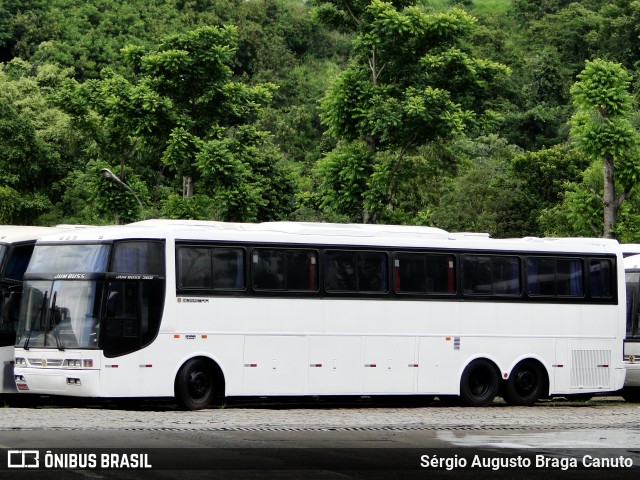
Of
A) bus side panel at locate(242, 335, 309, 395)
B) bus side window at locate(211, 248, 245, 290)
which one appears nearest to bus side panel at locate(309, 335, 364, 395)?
bus side panel at locate(242, 335, 309, 395)

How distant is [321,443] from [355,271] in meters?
8.54

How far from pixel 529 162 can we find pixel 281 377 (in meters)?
42.4

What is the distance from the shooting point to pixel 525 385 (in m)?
26.7

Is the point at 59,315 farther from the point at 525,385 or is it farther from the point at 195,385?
the point at 525,385

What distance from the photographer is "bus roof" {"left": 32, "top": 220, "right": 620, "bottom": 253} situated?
2328 centimetres

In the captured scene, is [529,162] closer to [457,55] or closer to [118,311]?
[457,55]

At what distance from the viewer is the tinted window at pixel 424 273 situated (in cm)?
2530

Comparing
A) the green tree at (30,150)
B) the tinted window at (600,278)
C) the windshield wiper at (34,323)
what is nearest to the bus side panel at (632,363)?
the tinted window at (600,278)

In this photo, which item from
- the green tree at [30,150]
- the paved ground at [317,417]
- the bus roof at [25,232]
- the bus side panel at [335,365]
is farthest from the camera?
the green tree at [30,150]

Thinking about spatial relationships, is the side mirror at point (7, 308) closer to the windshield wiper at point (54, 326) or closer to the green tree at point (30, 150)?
the windshield wiper at point (54, 326)

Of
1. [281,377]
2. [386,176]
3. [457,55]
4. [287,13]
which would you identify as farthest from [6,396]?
[287,13]

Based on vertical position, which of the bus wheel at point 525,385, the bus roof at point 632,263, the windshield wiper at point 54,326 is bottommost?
the bus wheel at point 525,385

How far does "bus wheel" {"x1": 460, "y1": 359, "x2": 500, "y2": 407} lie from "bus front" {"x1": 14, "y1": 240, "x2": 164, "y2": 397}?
6558 mm

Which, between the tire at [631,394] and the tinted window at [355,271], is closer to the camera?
the tinted window at [355,271]
